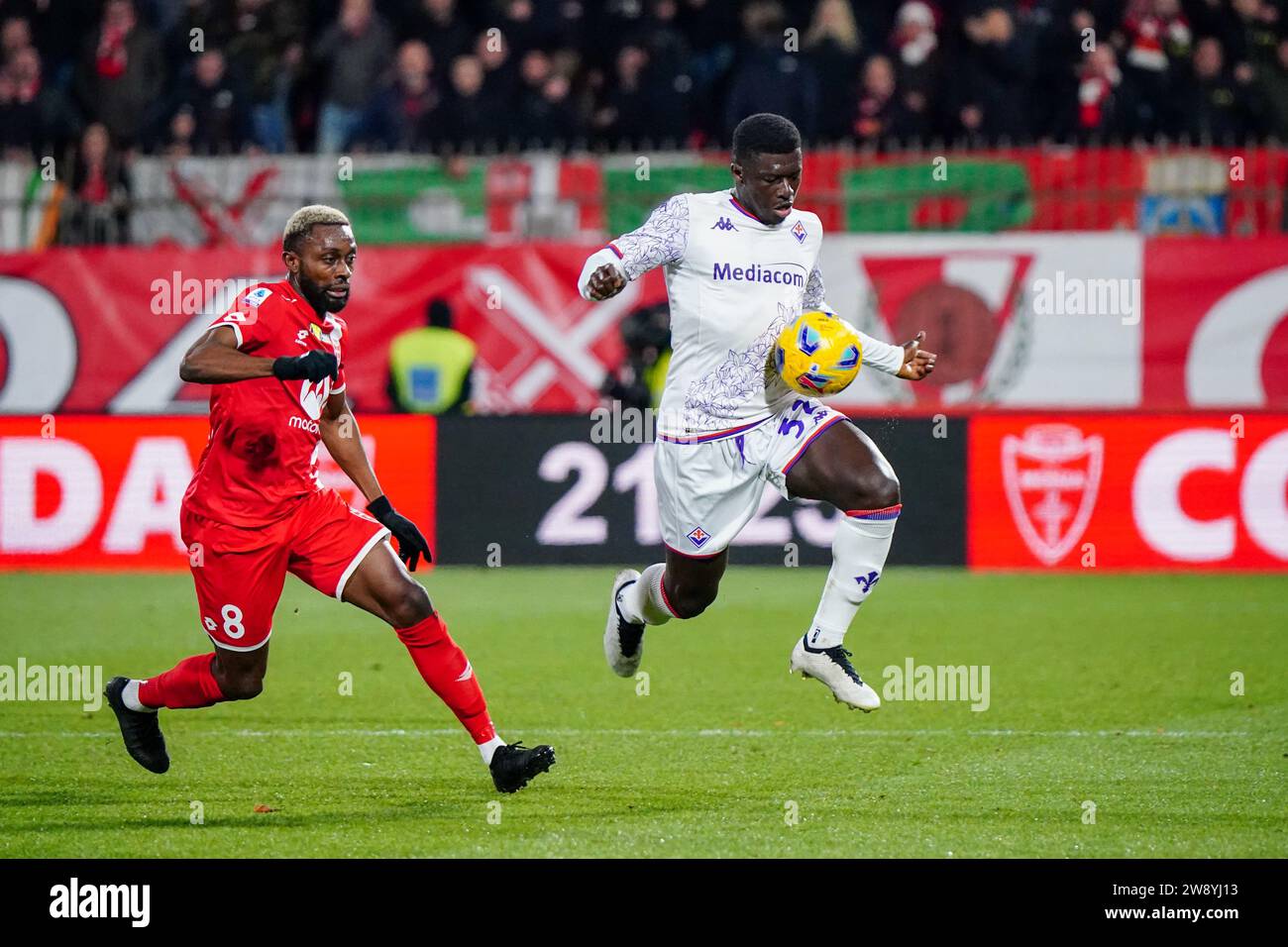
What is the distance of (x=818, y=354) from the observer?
23.6 feet

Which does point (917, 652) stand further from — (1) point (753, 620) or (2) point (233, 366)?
(2) point (233, 366)

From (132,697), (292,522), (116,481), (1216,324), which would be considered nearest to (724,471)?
(292,522)

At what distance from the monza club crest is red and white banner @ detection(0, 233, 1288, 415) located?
1237 millimetres

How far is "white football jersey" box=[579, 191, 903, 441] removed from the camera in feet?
24.4

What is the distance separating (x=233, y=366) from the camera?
6559mm

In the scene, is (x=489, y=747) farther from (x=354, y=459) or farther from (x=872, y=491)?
(x=872, y=491)

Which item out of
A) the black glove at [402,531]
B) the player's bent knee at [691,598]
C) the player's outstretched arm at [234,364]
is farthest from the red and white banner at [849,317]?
the player's outstretched arm at [234,364]

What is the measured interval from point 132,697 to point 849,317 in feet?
30.5

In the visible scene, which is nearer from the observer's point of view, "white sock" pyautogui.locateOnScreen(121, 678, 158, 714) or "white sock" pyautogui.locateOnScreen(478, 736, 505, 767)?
"white sock" pyautogui.locateOnScreen(478, 736, 505, 767)

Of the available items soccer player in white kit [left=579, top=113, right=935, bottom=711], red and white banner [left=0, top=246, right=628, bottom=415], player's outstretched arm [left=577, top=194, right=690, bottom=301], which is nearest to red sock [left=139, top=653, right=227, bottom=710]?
soccer player in white kit [left=579, top=113, right=935, bottom=711]

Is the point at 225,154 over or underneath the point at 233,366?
over

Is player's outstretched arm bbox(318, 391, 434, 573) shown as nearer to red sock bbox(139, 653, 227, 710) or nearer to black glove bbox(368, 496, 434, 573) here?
black glove bbox(368, 496, 434, 573)
